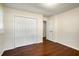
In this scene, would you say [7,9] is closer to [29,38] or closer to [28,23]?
[28,23]

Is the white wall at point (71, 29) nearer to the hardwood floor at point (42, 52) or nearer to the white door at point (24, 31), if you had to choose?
the hardwood floor at point (42, 52)

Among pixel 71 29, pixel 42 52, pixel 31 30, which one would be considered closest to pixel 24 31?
pixel 31 30

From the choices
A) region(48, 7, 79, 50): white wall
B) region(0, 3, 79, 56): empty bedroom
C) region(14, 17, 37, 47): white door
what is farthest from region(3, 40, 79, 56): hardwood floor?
region(14, 17, 37, 47): white door

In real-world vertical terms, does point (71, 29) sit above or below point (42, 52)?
above

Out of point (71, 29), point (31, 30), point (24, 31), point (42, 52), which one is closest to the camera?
point (42, 52)

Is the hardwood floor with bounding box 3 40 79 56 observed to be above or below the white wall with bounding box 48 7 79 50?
below

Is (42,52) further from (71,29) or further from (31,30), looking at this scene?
(71,29)

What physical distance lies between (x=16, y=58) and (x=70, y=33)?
117 inches

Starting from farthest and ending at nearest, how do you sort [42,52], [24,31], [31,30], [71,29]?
[31,30], [24,31], [71,29], [42,52]

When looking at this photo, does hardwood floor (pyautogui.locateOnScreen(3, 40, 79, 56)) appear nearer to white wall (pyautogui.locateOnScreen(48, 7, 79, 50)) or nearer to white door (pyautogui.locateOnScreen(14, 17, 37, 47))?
white wall (pyautogui.locateOnScreen(48, 7, 79, 50))

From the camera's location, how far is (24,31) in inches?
136

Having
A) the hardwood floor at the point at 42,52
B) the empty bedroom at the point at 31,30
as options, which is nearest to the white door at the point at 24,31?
the empty bedroom at the point at 31,30

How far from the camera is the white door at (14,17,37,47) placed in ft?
10.4

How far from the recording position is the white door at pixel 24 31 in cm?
316
